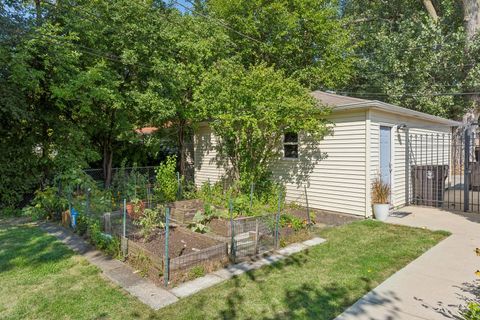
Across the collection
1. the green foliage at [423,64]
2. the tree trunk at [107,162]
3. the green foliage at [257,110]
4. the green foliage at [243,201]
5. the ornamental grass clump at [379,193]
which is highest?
the green foliage at [423,64]

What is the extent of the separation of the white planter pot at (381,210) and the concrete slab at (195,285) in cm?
465

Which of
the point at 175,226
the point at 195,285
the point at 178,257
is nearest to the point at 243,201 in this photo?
the point at 175,226

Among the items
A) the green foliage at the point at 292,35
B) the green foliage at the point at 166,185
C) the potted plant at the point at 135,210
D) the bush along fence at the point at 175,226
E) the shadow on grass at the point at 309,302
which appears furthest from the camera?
the green foliage at the point at 292,35

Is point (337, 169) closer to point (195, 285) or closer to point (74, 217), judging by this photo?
point (195, 285)

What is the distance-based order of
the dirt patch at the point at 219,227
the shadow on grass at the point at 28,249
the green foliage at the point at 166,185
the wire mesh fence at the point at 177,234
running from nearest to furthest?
the wire mesh fence at the point at 177,234
the shadow on grass at the point at 28,249
the dirt patch at the point at 219,227
the green foliage at the point at 166,185

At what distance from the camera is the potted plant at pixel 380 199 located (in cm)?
716

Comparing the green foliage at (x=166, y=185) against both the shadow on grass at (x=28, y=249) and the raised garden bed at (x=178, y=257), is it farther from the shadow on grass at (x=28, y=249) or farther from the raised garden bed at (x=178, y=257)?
the raised garden bed at (x=178, y=257)

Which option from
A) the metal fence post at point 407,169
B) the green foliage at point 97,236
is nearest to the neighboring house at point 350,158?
the metal fence post at point 407,169

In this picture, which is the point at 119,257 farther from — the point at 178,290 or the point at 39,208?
the point at 39,208

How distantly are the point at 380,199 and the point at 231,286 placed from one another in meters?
4.92

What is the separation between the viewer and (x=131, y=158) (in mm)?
12555

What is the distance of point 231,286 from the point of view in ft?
12.6

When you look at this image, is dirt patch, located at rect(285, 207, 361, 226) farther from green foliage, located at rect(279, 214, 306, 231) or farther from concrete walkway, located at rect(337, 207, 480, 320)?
concrete walkway, located at rect(337, 207, 480, 320)

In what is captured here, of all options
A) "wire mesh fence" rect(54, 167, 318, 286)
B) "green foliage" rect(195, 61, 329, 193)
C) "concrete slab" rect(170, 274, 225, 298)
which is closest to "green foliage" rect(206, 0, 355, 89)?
"green foliage" rect(195, 61, 329, 193)
